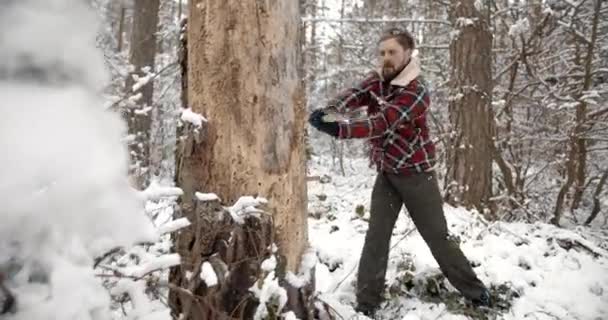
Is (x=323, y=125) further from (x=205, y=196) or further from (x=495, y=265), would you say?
(x=495, y=265)

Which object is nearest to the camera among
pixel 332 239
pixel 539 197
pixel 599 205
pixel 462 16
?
pixel 332 239

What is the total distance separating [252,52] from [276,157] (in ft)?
1.42

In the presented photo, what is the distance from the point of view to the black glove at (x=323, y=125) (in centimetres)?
280

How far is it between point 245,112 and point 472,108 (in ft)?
12.4

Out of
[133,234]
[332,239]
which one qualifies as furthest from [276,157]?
[332,239]

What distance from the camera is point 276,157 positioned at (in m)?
2.18

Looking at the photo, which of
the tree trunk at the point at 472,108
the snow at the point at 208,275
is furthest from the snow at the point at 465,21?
the snow at the point at 208,275

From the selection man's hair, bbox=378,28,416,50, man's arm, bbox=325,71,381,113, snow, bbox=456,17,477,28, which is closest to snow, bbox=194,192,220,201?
man's arm, bbox=325,71,381,113

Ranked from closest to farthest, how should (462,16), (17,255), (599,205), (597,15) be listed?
(17,255)
(462,16)
(597,15)
(599,205)

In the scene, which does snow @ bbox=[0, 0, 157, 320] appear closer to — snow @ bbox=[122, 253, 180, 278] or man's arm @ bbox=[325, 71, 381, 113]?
snow @ bbox=[122, 253, 180, 278]

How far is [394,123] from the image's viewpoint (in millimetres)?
3016

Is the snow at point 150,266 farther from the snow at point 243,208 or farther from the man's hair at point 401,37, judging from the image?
the man's hair at point 401,37

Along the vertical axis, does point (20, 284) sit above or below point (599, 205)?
above

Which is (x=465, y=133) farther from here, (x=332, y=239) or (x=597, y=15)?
(x=597, y=15)
